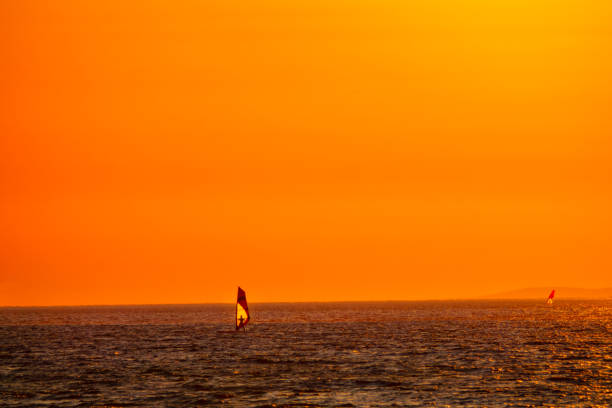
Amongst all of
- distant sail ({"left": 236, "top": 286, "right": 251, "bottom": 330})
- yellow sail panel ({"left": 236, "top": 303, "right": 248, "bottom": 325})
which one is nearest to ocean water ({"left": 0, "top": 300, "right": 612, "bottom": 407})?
distant sail ({"left": 236, "top": 286, "right": 251, "bottom": 330})

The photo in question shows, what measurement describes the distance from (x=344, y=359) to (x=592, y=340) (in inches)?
1664

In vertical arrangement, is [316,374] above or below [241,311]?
below

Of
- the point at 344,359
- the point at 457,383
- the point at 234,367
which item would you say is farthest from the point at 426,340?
the point at 457,383

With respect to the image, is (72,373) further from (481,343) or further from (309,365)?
(481,343)

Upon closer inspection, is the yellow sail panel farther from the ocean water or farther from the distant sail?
the ocean water

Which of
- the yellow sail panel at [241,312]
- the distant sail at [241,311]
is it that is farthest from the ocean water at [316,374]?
the yellow sail panel at [241,312]

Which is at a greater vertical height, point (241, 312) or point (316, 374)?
point (241, 312)

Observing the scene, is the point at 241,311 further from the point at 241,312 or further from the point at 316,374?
the point at 316,374

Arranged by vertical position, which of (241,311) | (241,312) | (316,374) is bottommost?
(316,374)

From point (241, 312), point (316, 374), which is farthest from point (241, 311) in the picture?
point (316, 374)

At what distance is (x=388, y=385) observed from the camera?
55.1 m

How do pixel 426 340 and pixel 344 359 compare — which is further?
pixel 426 340

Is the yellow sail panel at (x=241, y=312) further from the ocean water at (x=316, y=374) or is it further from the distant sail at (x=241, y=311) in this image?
the ocean water at (x=316, y=374)

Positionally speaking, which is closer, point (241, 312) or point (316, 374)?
point (316, 374)
